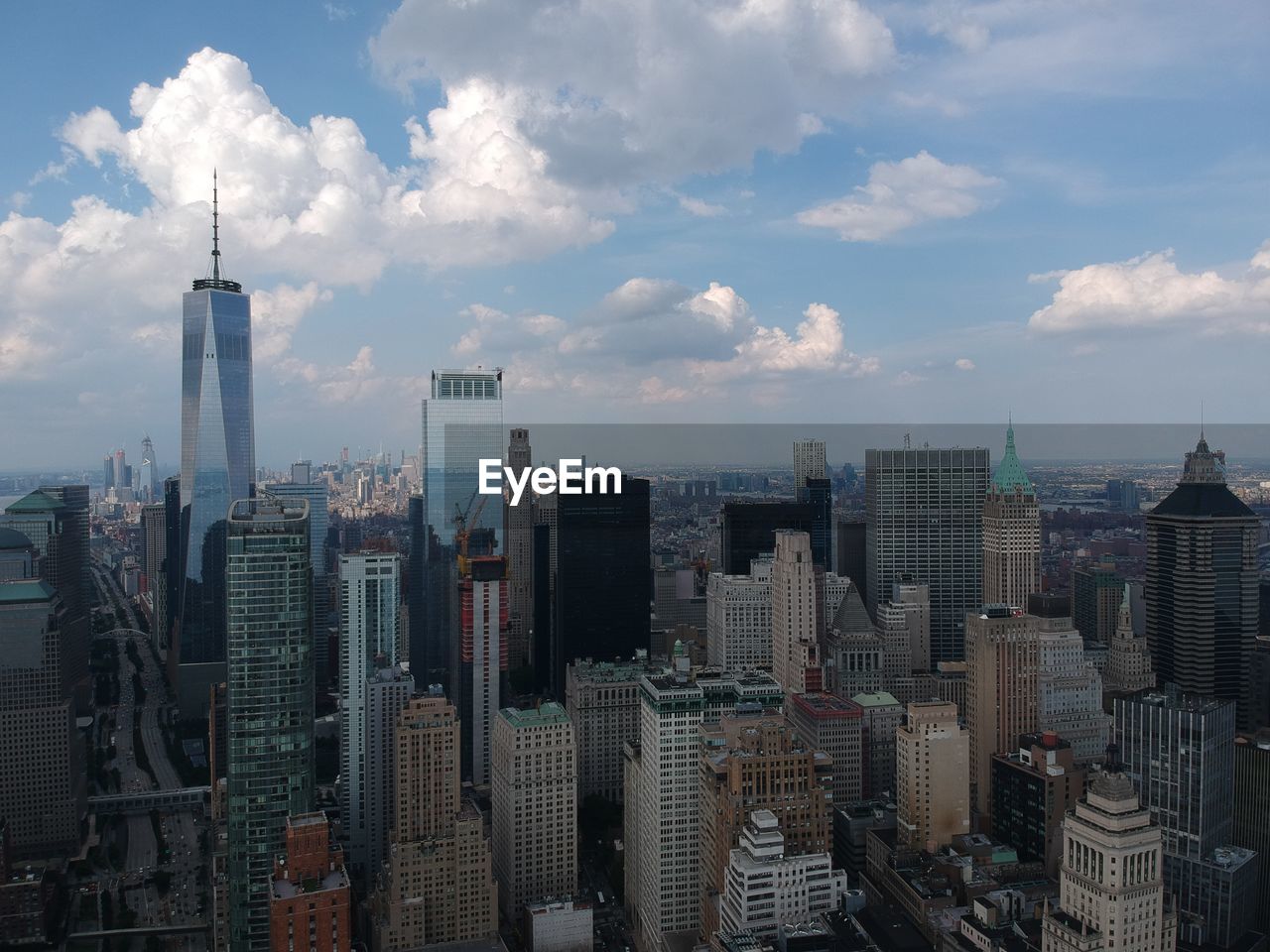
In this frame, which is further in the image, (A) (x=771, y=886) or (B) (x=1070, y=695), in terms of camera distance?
(B) (x=1070, y=695)

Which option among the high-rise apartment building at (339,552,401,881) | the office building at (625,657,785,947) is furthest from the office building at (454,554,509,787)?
the office building at (625,657,785,947)

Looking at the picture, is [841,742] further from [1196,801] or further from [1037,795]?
[1196,801]

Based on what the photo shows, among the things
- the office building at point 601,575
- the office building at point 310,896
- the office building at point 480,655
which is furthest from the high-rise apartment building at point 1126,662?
the office building at point 310,896

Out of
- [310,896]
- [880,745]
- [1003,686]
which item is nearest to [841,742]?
[880,745]

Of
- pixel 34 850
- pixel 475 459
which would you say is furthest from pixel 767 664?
pixel 34 850

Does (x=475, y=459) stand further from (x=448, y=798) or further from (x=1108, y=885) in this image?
(x=1108, y=885)

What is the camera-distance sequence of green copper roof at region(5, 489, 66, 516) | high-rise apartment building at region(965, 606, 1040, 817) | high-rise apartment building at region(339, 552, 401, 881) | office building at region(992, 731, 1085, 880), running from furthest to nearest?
green copper roof at region(5, 489, 66, 516) → high-rise apartment building at region(965, 606, 1040, 817) → high-rise apartment building at region(339, 552, 401, 881) → office building at region(992, 731, 1085, 880)

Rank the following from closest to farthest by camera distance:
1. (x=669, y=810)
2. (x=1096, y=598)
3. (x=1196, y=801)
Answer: (x=1196, y=801)
(x=669, y=810)
(x=1096, y=598)

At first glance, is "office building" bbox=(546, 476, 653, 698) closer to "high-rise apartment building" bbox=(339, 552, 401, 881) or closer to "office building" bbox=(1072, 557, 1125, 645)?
"high-rise apartment building" bbox=(339, 552, 401, 881)
